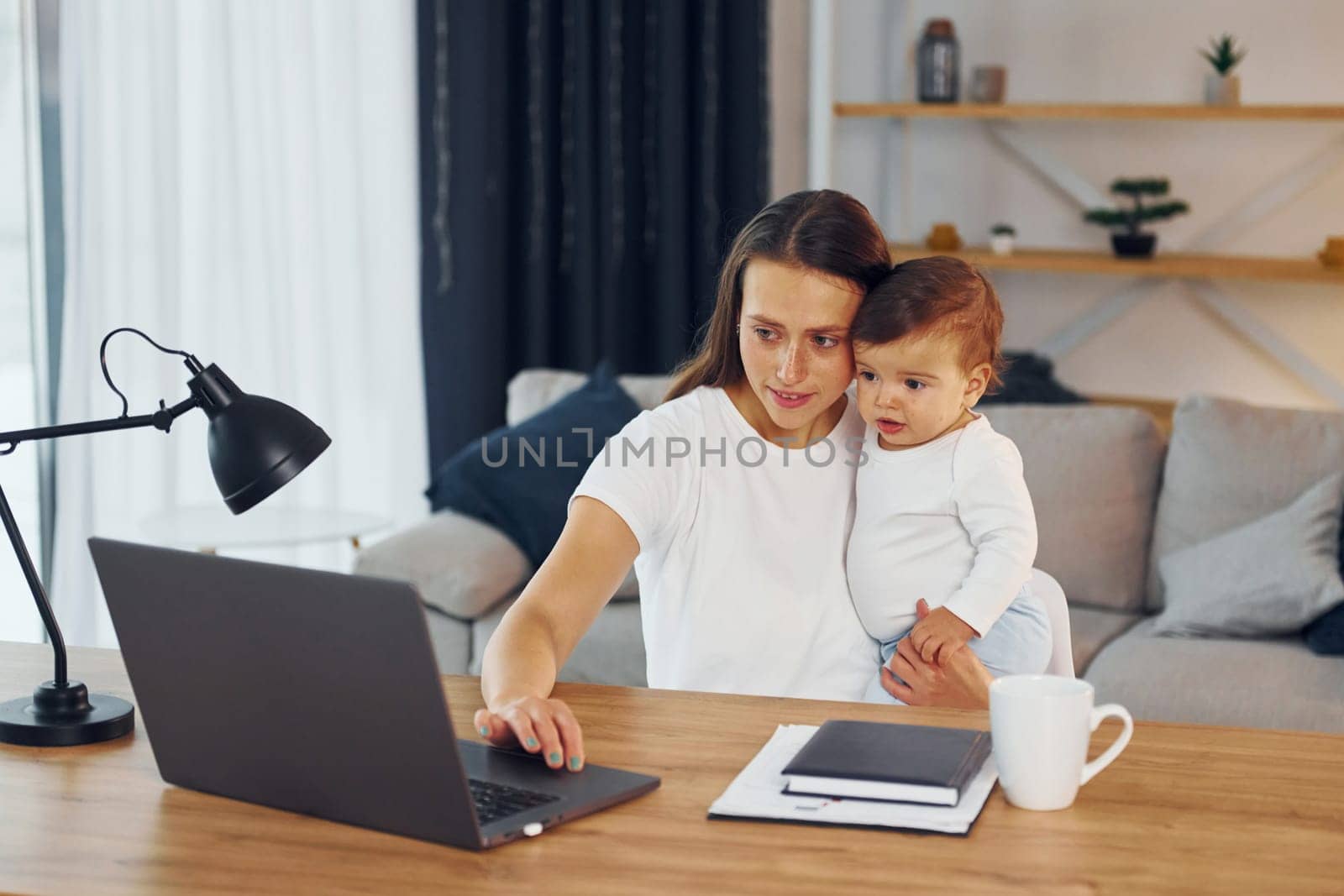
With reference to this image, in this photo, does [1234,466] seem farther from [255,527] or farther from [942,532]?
[255,527]

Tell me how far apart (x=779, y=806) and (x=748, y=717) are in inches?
9.3

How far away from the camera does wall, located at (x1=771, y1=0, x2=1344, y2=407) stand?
13.8 feet

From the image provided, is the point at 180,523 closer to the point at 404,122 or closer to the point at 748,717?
the point at 404,122

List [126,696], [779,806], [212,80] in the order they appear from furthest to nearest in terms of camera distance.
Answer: [212,80]
[126,696]
[779,806]

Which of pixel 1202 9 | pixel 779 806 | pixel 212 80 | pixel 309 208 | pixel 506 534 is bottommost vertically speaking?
pixel 506 534

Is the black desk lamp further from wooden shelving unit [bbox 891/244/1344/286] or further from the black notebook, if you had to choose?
wooden shelving unit [bbox 891/244/1344/286]

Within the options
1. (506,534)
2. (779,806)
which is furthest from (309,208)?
(779,806)

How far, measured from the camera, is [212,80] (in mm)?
3334

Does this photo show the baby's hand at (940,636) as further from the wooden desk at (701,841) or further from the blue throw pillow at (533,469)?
the blue throw pillow at (533,469)

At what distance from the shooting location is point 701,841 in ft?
3.62

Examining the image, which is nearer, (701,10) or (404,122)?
(404,122)

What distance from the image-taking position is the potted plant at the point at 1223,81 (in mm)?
3988

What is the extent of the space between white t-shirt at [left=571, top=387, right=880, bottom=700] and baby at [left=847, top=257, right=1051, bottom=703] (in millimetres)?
36

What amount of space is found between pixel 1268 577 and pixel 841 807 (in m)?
1.98
